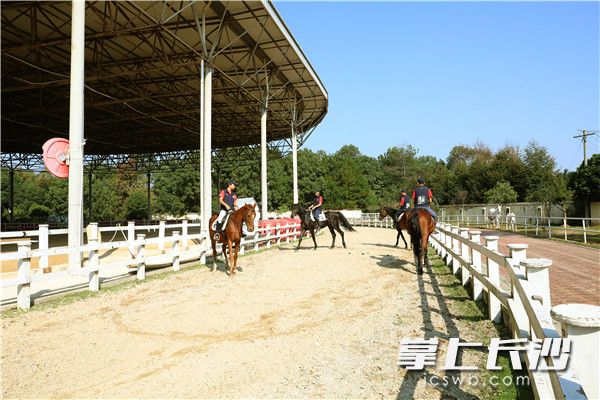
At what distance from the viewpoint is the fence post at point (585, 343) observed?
190 centimetres

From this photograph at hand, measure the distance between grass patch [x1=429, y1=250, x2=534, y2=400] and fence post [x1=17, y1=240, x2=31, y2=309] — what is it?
6.79 metres

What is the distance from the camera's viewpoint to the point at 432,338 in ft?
16.2

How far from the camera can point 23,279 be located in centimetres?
671

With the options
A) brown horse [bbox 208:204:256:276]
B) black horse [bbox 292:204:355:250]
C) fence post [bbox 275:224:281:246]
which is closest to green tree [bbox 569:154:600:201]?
black horse [bbox 292:204:355:250]

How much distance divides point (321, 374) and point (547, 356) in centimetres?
215

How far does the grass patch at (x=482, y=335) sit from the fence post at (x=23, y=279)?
22.3 feet

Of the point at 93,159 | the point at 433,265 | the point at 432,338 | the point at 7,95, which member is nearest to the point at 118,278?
the point at 432,338

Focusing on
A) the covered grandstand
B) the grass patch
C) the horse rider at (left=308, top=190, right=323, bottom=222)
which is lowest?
the grass patch

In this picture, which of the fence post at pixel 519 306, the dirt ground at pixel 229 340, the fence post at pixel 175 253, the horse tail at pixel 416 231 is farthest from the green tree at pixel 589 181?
the fence post at pixel 519 306

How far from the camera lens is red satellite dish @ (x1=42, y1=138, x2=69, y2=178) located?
29.2ft

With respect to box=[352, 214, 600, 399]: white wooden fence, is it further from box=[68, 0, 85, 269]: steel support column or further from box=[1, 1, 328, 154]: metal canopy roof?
box=[1, 1, 328, 154]: metal canopy roof

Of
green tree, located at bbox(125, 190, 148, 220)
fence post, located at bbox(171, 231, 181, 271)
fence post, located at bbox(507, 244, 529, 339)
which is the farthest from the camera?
green tree, located at bbox(125, 190, 148, 220)

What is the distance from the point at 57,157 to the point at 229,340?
664 cm

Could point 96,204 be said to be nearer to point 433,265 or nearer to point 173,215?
point 173,215
